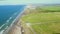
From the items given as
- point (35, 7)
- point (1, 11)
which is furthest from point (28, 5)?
point (1, 11)

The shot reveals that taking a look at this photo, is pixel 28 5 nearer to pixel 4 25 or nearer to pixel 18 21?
pixel 18 21

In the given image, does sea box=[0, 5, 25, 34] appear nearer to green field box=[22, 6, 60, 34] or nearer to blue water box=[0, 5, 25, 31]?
blue water box=[0, 5, 25, 31]

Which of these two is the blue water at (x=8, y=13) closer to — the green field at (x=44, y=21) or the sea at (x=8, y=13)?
the sea at (x=8, y=13)

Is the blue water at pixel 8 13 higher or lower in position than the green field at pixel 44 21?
higher

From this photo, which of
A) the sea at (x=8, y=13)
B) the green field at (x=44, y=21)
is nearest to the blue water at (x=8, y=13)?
the sea at (x=8, y=13)

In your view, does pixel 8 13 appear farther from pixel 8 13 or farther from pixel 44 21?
pixel 44 21
